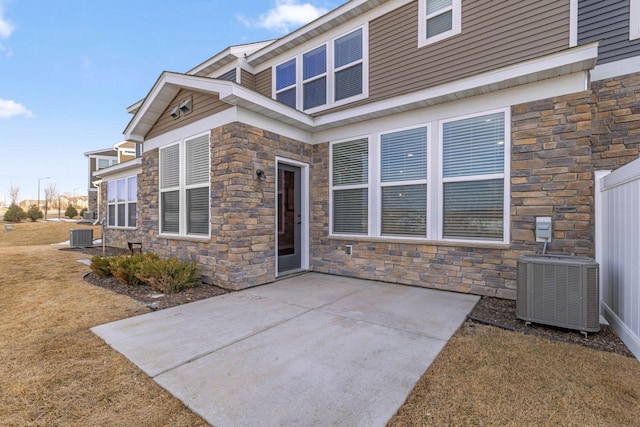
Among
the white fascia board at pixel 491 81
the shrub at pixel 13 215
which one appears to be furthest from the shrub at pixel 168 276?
the shrub at pixel 13 215

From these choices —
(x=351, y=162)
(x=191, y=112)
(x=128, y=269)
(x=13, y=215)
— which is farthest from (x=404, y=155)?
(x=13, y=215)

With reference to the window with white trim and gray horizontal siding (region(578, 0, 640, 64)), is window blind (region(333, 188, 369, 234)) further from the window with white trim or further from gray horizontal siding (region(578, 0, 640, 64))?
gray horizontal siding (region(578, 0, 640, 64))

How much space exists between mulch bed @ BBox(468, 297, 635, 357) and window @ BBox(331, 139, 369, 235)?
2.63 meters

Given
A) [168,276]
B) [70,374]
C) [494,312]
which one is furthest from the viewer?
[168,276]

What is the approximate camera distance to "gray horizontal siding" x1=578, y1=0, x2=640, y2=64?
A: 15.0 ft

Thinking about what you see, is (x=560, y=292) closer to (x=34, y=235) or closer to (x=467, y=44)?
(x=467, y=44)

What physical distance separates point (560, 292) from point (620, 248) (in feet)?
2.46

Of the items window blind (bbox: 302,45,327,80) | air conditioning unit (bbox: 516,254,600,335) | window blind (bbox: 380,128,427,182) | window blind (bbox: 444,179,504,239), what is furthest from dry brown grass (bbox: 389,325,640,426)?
window blind (bbox: 302,45,327,80)

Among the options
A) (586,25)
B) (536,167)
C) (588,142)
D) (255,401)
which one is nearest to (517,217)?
(536,167)

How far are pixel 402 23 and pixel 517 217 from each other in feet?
14.6

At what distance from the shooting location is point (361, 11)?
21.1 ft

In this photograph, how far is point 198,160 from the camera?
5.96m

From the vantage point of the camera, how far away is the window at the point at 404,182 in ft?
17.7

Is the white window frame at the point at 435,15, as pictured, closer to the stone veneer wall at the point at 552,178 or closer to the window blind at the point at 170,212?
the stone veneer wall at the point at 552,178
